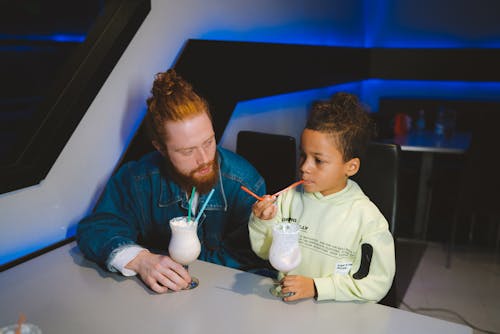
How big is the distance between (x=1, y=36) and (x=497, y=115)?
5444 millimetres

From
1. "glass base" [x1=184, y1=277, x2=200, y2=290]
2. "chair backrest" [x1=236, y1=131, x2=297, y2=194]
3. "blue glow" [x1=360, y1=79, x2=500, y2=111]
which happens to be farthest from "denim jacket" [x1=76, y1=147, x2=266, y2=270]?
"blue glow" [x1=360, y1=79, x2=500, y2=111]

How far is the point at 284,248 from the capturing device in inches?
46.9

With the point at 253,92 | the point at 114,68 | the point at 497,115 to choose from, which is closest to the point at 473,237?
the point at 497,115

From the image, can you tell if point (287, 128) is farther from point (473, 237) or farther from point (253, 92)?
point (473, 237)

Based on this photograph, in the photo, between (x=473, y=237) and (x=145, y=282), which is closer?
(x=145, y=282)

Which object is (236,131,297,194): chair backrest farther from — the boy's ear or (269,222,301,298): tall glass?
(269,222,301,298): tall glass

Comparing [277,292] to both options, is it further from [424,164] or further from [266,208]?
[424,164]

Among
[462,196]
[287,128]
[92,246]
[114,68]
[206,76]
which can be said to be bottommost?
[92,246]

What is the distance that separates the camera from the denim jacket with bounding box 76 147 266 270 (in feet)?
5.23

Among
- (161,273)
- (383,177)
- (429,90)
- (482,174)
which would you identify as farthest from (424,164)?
(161,273)

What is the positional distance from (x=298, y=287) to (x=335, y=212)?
0.30 meters

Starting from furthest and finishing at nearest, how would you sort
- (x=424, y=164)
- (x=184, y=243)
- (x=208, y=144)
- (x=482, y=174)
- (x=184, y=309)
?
(x=424, y=164), (x=482, y=174), (x=208, y=144), (x=184, y=243), (x=184, y=309)

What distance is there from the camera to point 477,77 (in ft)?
15.3

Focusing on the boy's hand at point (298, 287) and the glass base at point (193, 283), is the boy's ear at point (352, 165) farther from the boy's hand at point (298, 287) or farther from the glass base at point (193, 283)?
the glass base at point (193, 283)
